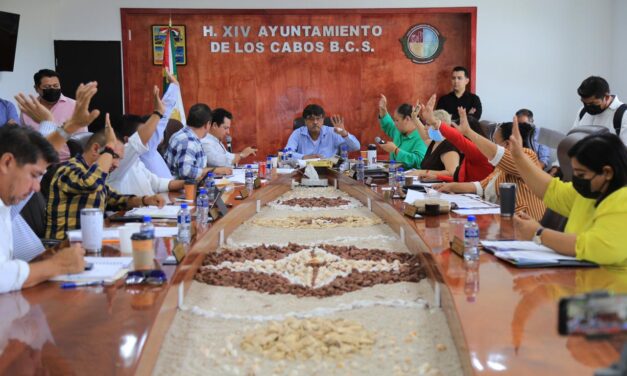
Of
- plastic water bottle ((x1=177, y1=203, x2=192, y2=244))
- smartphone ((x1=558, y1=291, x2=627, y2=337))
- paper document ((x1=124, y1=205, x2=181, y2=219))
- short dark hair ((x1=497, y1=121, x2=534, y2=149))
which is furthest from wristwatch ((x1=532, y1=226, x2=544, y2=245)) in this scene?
smartphone ((x1=558, y1=291, x2=627, y2=337))

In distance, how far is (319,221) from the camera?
409cm

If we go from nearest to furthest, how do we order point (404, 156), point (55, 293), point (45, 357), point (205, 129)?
point (45, 357) < point (55, 293) < point (205, 129) < point (404, 156)

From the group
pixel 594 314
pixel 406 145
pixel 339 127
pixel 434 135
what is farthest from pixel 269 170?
pixel 594 314

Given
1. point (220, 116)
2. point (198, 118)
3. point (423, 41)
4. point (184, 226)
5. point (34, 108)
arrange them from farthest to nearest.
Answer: point (423, 41) → point (220, 116) → point (198, 118) → point (34, 108) → point (184, 226)

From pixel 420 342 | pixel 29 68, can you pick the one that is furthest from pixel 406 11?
pixel 420 342

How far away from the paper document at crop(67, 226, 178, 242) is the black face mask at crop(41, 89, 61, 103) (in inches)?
115

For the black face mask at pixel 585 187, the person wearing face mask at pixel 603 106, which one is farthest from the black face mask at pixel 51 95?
the black face mask at pixel 585 187

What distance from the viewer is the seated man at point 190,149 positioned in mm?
5094

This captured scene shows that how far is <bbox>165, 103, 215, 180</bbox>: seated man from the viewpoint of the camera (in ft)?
16.7

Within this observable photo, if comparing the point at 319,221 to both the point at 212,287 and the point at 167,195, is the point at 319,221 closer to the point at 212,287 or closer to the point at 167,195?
the point at 167,195

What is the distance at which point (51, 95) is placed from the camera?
549cm

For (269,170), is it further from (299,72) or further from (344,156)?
(299,72)

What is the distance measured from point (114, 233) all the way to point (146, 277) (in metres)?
0.75

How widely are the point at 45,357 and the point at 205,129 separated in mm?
4050
